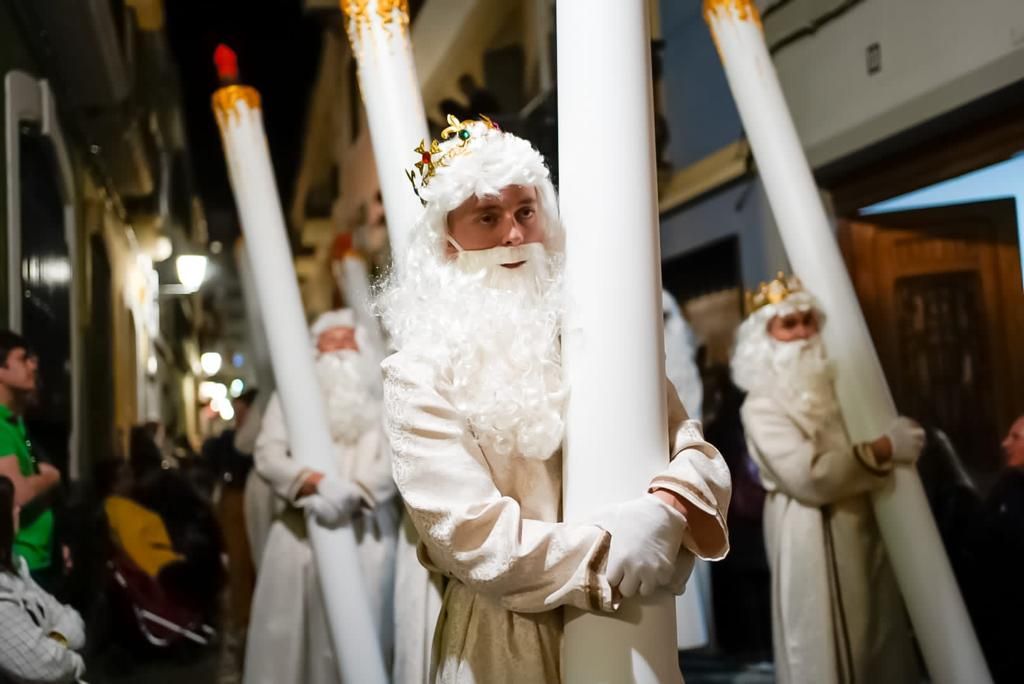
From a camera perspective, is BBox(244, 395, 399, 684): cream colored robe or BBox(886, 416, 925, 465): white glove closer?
BBox(886, 416, 925, 465): white glove

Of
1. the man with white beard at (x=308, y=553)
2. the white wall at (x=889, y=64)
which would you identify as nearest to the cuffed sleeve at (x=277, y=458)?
the man with white beard at (x=308, y=553)

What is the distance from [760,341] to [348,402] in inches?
49.1

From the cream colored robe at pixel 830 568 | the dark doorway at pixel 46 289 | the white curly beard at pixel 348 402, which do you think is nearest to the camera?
the dark doorway at pixel 46 289

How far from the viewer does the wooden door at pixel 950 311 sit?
9.33 feet

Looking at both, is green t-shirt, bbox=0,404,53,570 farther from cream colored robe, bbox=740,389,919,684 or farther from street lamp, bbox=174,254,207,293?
cream colored robe, bbox=740,389,919,684

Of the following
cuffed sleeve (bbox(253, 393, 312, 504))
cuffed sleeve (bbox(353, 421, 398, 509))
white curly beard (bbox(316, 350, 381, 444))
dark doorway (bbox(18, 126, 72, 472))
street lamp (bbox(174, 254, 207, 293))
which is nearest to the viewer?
dark doorway (bbox(18, 126, 72, 472))

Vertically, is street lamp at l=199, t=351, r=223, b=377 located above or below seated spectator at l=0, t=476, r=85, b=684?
above

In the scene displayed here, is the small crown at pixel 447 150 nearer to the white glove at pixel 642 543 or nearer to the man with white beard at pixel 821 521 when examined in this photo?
the white glove at pixel 642 543

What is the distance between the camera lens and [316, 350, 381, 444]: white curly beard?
3.22 meters

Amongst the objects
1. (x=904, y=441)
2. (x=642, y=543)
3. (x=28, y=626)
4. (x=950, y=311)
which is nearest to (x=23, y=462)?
(x=28, y=626)

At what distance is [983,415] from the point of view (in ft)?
9.71

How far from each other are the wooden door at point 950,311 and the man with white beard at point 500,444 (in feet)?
5.00

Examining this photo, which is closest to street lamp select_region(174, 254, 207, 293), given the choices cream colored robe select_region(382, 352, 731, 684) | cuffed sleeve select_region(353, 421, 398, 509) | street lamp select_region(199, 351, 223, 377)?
street lamp select_region(199, 351, 223, 377)

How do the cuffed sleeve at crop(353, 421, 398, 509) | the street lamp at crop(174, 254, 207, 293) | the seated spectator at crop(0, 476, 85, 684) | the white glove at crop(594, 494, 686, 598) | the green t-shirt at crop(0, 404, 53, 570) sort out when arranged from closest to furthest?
the white glove at crop(594, 494, 686, 598), the seated spectator at crop(0, 476, 85, 684), the green t-shirt at crop(0, 404, 53, 570), the cuffed sleeve at crop(353, 421, 398, 509), the street lamp at crop(174, 254, 207, 293)
